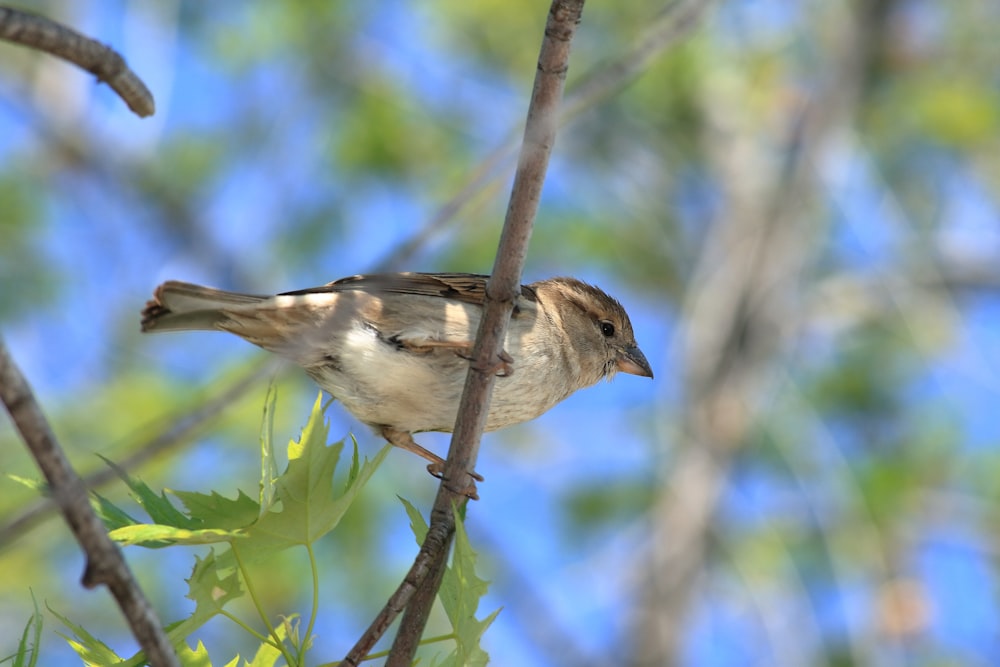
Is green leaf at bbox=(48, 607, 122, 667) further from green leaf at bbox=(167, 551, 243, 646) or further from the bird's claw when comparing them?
the bird's claw

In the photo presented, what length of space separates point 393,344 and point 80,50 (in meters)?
2.01

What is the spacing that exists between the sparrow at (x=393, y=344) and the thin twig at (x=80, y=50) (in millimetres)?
1568

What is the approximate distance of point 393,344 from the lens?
3533 millimetres

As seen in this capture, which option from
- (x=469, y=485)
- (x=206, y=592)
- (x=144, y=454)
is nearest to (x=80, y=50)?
(x=144, y=454)

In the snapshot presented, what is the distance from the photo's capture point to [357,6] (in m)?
10.7

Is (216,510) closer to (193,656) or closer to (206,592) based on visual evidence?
(206,592)

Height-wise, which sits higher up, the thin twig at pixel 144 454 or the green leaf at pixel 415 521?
the green leaf at pixel 415 521

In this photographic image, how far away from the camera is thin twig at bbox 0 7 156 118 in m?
1.43

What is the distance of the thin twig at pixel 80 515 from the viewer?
130cm

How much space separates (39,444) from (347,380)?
7.18 ft

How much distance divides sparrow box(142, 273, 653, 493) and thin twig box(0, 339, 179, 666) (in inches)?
72.4

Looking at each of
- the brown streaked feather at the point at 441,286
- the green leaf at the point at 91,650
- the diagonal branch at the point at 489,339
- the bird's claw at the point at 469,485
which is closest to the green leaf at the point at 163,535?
the green leaf at the point at 91,650

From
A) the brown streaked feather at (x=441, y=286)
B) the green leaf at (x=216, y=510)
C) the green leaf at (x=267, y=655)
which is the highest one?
the brown streaked feather at (x=441, y=286)

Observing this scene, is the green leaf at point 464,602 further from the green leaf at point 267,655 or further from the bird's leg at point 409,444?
the bird's leg at point 409,444
